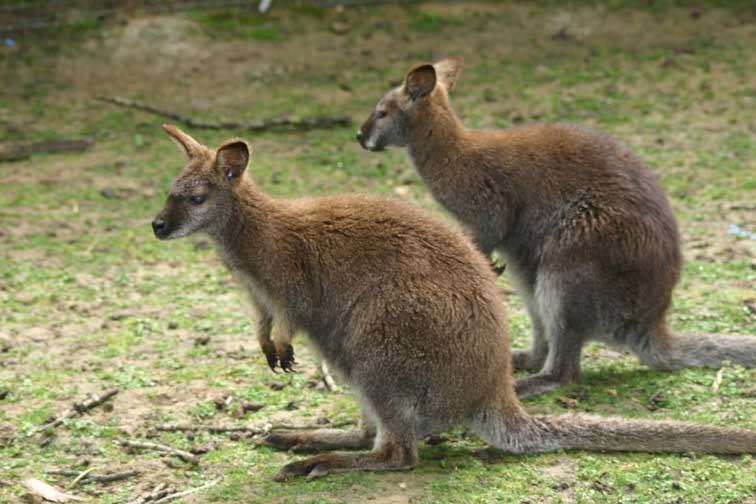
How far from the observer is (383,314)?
439 cm

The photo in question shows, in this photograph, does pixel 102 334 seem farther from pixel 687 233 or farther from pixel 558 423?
pixel 687 233

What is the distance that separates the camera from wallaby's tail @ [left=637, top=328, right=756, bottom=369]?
536 cm

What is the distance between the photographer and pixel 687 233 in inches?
285

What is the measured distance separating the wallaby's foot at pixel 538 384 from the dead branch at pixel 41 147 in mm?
4914

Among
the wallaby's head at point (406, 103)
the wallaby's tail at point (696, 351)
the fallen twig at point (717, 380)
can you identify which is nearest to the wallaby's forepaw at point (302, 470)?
the wallaby's tail at point (696, 351)

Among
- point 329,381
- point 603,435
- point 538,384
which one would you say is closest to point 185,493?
point 329,381

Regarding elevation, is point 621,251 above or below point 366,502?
above

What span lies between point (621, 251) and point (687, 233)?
2198 millimetres

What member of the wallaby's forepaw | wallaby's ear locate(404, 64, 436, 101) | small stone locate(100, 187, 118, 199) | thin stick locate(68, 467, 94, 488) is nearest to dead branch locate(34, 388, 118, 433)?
thin stick locate(68, 467, 94, 488)

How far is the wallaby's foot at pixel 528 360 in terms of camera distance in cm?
582

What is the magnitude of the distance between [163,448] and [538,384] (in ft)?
5.90

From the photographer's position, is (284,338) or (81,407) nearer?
(284,338)

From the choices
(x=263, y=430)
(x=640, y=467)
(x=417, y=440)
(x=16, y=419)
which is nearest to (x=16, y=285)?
(x=16, y=419)

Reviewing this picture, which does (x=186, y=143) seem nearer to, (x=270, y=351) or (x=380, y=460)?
(x=270, y=351)
